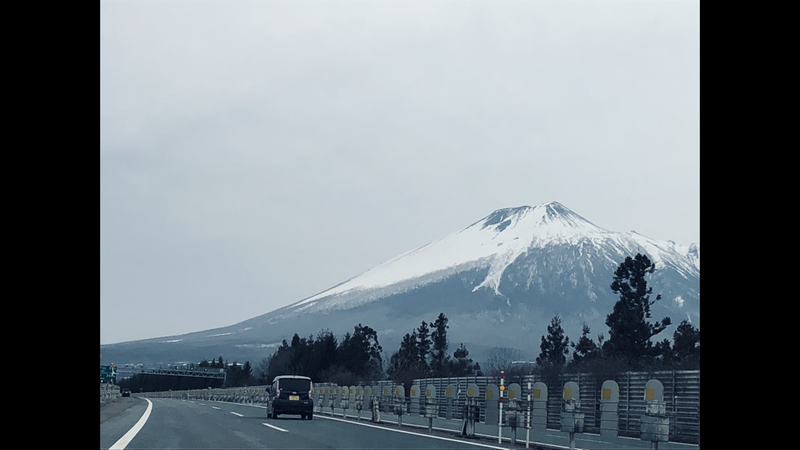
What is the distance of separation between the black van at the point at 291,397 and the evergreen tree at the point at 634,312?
1747 inches

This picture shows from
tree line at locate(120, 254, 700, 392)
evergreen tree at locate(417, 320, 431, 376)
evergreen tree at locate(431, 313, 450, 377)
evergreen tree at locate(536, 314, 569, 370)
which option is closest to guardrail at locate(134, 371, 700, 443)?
tree line at locate(120, 254, 700, 392)

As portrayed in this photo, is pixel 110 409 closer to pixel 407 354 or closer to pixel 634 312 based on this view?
pixel 634 312

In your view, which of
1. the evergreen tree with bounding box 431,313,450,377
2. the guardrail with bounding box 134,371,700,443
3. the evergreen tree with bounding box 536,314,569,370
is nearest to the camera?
the guardrail with bounding box 134,371,700,443

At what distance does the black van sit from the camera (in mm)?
A: 32281

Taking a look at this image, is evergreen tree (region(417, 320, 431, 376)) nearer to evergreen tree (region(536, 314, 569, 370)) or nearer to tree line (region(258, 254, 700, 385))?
tree line (region(258, 254, 700, 385))

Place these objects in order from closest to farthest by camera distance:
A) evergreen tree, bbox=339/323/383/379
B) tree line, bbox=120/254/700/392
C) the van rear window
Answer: the van rear window < tree line, bbox=120/254/700/392 < evergreen tree, bbox=339/323/383/379

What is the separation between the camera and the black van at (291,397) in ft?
106

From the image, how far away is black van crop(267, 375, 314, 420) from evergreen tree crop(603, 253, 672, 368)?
4436cm

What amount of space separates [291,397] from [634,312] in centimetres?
4640

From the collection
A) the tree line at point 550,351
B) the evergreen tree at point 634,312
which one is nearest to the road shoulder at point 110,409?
the tree line at point 550,351

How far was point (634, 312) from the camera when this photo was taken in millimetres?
72375
